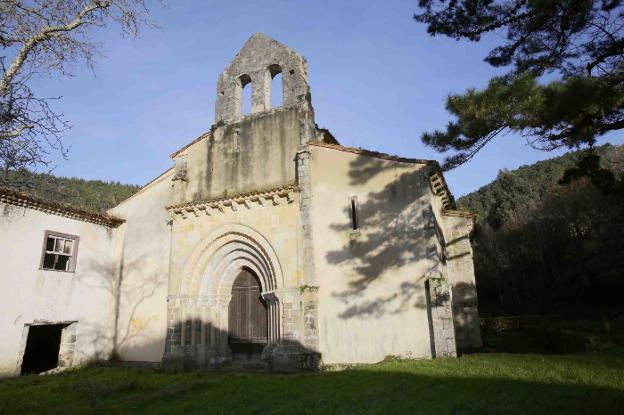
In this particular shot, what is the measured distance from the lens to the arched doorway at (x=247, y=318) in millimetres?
12789

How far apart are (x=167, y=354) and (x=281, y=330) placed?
13.2 ft

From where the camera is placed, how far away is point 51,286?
1287 centimetres

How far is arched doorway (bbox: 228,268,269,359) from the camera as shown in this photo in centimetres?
1279

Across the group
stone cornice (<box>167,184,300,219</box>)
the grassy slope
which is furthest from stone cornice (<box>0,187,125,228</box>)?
the grassy slope

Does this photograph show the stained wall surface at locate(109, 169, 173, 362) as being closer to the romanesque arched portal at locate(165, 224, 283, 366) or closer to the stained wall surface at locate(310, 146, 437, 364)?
the romanesque arched portal at locate(165, 224, 283, 366)

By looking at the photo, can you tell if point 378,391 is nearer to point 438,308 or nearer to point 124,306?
point 438,308

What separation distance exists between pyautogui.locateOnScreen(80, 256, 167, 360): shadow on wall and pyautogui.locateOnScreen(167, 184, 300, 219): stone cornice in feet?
7.73

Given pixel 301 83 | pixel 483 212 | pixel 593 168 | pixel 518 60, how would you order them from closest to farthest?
pixel 518 60
pixel 593 168
pixel 301 83
pixel 483 212

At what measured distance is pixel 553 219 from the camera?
1535 inches

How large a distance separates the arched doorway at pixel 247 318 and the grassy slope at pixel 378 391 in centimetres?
198

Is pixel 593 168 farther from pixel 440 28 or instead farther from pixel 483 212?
pixel 483 212

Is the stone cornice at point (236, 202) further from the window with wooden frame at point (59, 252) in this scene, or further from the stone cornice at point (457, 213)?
the stone cornice at point (457, 213)

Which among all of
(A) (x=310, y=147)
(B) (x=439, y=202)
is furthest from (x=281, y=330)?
(B) (x=439, y=202)

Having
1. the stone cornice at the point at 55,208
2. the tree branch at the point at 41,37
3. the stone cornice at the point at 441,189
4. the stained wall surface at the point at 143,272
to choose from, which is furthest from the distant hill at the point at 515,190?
the tree branch at the point at 41,37
